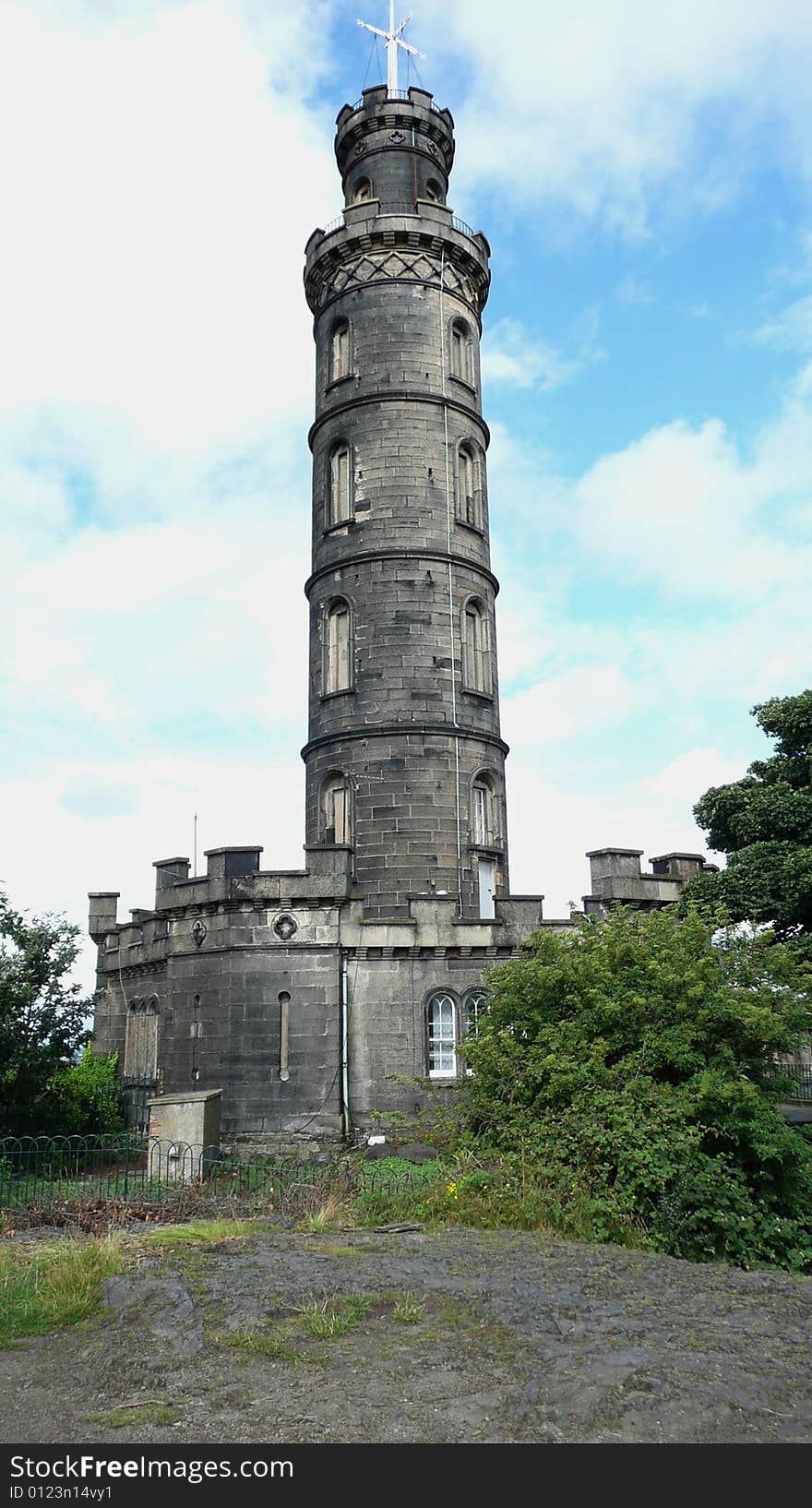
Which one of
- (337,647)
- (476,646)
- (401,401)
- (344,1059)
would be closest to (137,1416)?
(344,1059)

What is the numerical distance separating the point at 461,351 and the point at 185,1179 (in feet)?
64.3

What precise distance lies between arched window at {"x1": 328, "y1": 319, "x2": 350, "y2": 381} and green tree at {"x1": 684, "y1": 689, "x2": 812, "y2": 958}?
12580mm

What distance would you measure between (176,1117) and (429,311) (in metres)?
18.6

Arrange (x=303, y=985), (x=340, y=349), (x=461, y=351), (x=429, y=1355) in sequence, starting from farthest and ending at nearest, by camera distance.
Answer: (x=461, y=351) < (x=340, y=349) < (x=303, y=985) < (x=429, y=1355)

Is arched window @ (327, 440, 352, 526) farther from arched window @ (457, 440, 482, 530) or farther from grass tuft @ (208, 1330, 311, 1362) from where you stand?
grass tuft @ (208, 1330, 311, 1362)

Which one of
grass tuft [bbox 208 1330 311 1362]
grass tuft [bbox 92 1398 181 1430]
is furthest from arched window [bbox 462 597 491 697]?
grass tuft [bbox 92 1398 181 1430]

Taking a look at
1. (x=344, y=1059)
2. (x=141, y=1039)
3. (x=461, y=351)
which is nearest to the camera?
(x=344, y=1059)

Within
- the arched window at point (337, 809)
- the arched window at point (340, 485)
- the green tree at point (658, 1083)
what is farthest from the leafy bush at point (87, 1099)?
the arched window at point (340, 485)

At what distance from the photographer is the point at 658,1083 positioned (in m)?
11.8

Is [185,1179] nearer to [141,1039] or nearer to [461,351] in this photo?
[141,1039]

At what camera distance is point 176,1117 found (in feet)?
54.0

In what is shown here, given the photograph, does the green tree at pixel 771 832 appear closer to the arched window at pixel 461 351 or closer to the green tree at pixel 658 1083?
the green tree at pixel 658 1083

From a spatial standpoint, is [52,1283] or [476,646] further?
[476,646]

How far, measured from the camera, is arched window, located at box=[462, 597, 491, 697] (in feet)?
77.6
